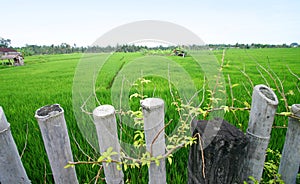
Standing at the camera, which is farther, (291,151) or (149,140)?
(291,151)

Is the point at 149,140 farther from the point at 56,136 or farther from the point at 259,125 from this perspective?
the point at 259,125

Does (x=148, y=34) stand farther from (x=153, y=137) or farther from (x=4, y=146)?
(x=4, y=146)

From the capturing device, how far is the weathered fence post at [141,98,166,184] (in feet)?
2.97

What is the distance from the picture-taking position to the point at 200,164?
97 cm

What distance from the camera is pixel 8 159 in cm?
105

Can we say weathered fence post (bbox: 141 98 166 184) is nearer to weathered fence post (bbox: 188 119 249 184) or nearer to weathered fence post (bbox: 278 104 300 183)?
weathered fence post (bbox: 188 119 249 184)

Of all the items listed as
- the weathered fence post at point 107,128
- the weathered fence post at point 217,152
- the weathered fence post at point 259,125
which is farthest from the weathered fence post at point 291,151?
the weathered fence post at point 107,128

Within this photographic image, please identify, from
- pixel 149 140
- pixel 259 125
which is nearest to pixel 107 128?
pixel 149 140

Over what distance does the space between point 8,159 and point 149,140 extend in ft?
2.89

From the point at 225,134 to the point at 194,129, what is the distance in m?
0.19

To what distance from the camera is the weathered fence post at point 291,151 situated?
3.64 feet

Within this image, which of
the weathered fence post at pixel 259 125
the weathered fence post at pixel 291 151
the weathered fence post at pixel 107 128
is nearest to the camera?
the weathered fence post at pixel 107 128

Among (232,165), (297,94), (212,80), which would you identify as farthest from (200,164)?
(297,94)

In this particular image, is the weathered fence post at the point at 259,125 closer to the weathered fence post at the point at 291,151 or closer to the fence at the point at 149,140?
the fence at the point at 149,140
